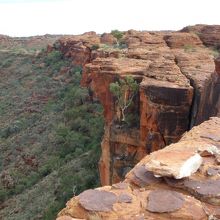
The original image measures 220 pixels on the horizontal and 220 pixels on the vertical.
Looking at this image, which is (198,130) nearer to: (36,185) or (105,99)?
(105,99)

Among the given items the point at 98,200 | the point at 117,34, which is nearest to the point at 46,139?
the point at 117,34

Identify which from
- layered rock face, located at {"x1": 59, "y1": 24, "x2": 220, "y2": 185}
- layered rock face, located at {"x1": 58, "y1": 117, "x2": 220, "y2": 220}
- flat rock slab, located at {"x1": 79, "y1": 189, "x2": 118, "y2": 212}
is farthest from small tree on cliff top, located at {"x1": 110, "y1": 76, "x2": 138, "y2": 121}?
flat rock slab, located at {"x1": 79, "y1": 189, "x2": 118, "y2": 212}

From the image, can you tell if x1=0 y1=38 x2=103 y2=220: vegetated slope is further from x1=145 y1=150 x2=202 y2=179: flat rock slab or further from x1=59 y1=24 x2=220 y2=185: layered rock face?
x1=145 y1=150 x2=202 y2=179: flat rock slab

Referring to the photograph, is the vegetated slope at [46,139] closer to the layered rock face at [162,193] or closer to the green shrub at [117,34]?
the green shrub at [117,34]

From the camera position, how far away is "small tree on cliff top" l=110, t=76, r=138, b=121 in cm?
1955

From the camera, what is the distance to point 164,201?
20.7ft

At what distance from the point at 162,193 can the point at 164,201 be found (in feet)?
0.65

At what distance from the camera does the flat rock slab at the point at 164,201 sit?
609 cm

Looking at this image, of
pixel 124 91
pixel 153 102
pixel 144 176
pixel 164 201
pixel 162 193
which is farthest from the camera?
pixel 124 91

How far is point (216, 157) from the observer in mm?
7707

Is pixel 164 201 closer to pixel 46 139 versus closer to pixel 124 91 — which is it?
pixel 124 91

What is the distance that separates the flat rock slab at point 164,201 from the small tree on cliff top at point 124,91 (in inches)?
515

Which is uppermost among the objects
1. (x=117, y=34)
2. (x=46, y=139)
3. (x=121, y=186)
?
(x=121, y=186)

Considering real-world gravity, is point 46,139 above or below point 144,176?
below
